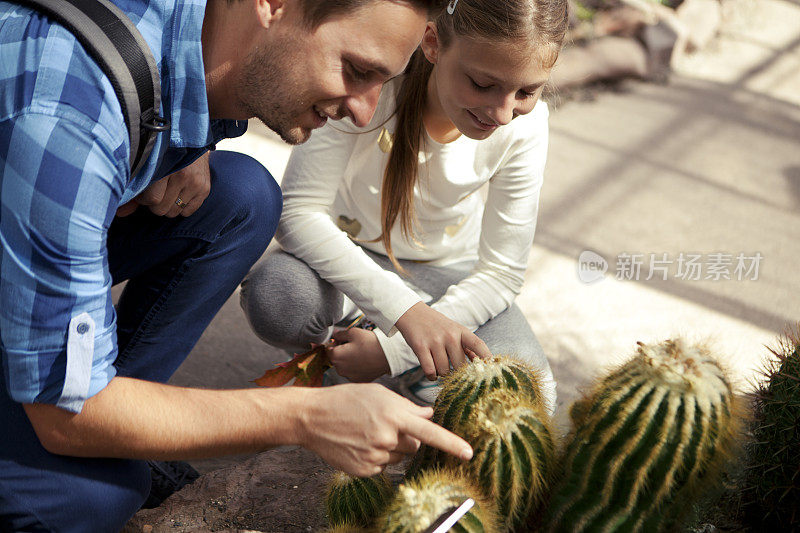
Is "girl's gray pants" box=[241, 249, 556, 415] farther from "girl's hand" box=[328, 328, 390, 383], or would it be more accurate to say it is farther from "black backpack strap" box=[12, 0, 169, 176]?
"black backpack strap" box=[12, 0, 169, 176]

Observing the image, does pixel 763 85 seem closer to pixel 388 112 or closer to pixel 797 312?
pixel 797 312

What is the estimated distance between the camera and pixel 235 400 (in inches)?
46.0

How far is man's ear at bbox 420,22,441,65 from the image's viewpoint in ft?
5.38

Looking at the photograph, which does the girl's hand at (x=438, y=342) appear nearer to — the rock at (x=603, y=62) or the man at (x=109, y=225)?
the man at (x=109, y=225)

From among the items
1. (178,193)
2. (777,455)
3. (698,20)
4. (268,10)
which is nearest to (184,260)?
(178,193)

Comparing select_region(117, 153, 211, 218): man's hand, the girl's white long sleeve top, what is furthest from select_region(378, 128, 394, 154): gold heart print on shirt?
select_region(117, 153, 211, 218): man's hand

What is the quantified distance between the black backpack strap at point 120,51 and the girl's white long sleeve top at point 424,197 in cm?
69

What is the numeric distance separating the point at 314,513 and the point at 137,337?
0.53 metres

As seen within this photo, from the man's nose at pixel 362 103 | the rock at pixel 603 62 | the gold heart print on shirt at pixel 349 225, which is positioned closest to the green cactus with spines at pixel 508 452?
the man's nose at pixel 362 103

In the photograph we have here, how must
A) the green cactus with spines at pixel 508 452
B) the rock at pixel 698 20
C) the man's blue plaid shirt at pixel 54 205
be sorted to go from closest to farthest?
the man's blue plaid shirt at pixel 54 205
the green cactus with spines at pixel 508 452
the rock at pixel 698 20

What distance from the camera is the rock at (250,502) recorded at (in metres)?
1.45

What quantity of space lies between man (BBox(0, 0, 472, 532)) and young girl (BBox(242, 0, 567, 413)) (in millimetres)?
410

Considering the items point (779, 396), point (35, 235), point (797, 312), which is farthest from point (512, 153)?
point (797, 312)

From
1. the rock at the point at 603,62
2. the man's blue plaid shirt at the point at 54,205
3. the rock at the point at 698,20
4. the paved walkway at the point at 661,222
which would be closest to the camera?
the man's blue plaid shirt at the point at 54,205
